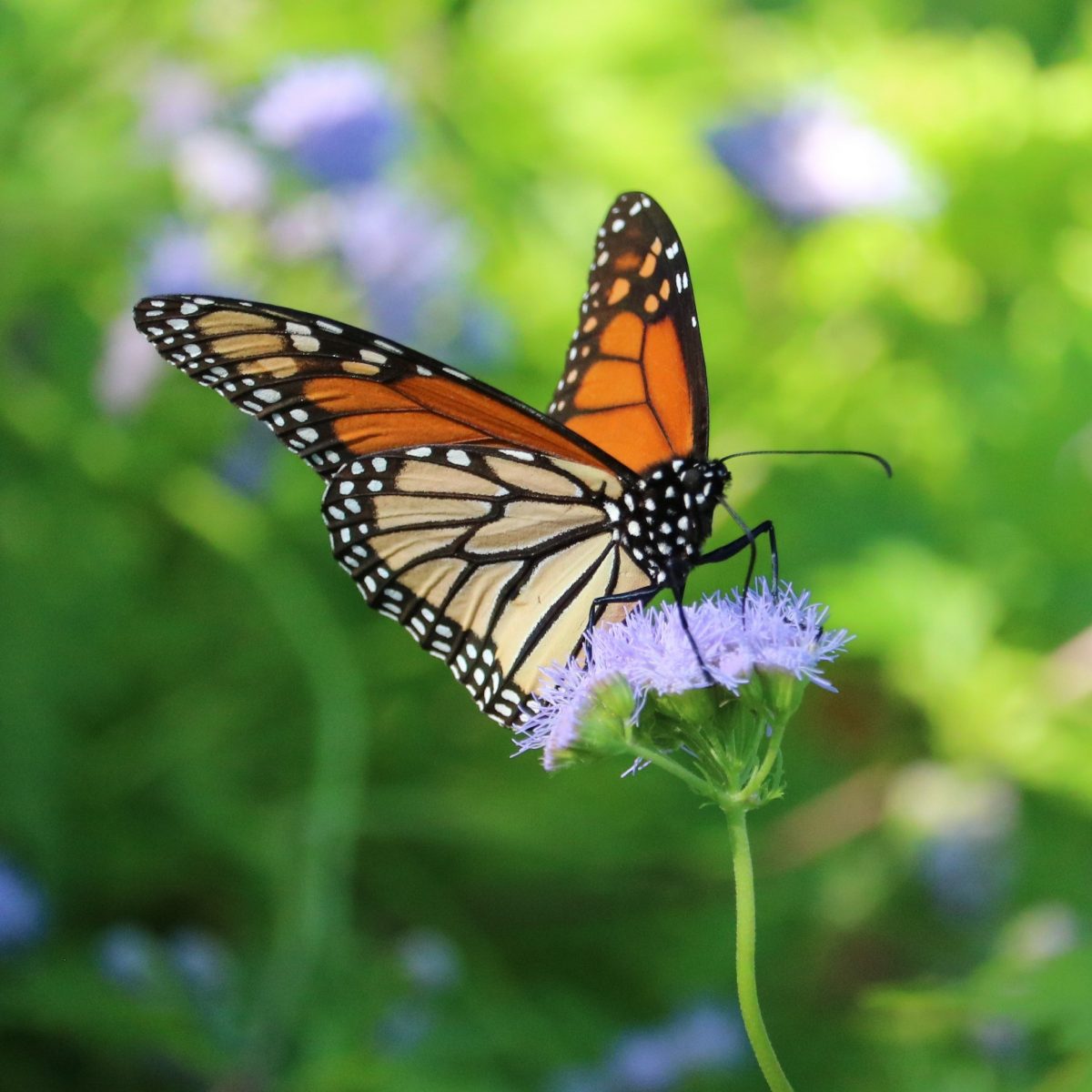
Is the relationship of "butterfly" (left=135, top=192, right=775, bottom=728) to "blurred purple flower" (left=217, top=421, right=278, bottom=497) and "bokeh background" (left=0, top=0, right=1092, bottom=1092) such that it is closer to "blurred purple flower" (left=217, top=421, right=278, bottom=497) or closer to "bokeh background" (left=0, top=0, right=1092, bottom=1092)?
"bokeh background" (left=0, top=0, right=1092, bottom=1092)

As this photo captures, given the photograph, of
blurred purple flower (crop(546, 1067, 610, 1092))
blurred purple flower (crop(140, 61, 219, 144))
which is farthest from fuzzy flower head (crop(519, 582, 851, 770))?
blurred purple flower (crop(140, 61, 219, 144))

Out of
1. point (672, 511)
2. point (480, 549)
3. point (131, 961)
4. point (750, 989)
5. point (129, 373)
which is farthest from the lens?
point (129, 373)

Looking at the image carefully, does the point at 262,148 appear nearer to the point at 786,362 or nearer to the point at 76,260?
the point at 76,260

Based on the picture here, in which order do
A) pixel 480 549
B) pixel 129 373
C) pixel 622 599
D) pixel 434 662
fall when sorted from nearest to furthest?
pixel 622 599, pixel 480 549, pixel 129 373, pixel 434 662

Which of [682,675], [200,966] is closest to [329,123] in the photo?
[200,966]

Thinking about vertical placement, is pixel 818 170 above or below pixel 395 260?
above

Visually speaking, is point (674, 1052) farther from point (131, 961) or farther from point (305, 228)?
point (305, 228)

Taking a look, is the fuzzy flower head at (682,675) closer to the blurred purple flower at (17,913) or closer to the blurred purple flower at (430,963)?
the blurred purple flower at (430,963)

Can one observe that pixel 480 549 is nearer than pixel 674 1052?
Yes
